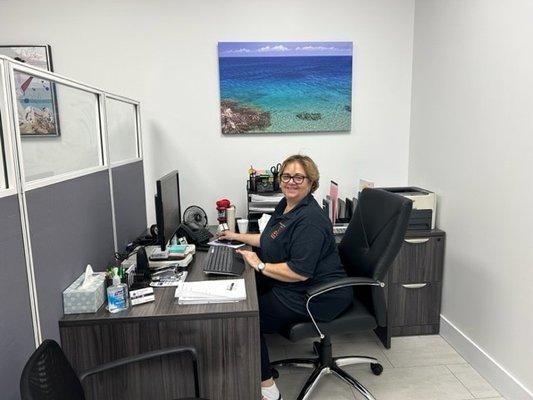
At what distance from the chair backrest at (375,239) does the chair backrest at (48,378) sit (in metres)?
1.31

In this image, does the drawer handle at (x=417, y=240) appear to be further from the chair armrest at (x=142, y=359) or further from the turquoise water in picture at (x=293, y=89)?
the chair armrest at (x=142, y=359)

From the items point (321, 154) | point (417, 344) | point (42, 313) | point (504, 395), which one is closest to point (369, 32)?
point (321, 154)

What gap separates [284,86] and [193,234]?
51.1 inches

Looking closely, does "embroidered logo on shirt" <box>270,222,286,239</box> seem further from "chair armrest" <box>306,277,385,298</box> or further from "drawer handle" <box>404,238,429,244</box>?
"drawer handle" <box>404,238,429,244</box>

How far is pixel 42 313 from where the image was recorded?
4.17 ft

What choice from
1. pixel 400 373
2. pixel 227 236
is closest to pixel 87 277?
pixel 227 236

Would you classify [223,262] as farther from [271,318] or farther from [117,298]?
[117,298]

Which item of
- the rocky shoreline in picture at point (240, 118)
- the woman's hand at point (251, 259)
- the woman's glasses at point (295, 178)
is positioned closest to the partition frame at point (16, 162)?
the woman's hand at point (251, 259)

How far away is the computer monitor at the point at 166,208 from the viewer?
6.05ft

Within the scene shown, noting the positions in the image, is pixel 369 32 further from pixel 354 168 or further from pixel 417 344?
pixel 417 344

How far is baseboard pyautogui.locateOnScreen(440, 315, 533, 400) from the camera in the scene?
6.38ft

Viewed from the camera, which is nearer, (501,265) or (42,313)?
(42,313)

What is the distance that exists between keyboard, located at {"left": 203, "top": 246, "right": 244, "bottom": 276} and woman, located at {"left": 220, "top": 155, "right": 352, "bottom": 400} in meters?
0.06

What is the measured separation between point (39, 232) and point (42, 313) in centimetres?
26
